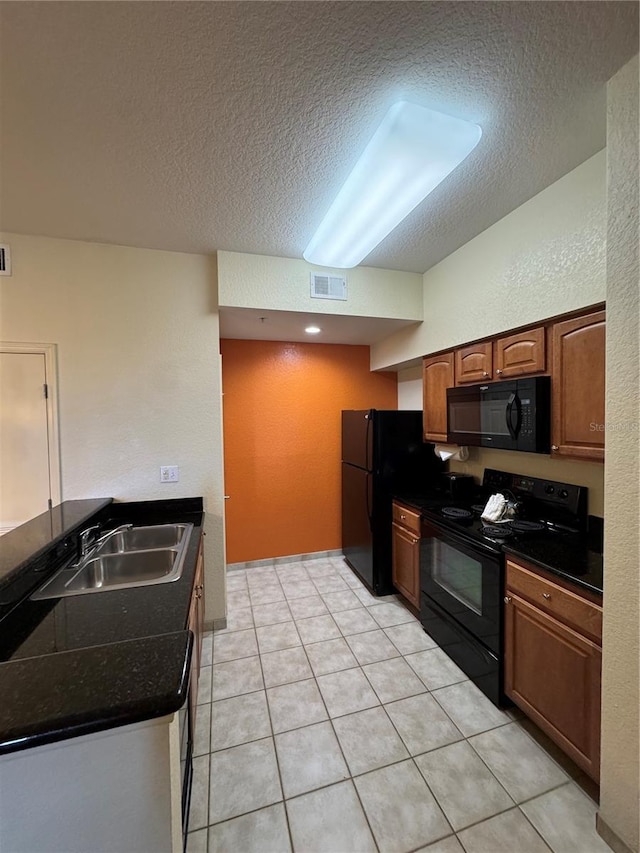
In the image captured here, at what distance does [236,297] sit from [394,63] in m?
1.50

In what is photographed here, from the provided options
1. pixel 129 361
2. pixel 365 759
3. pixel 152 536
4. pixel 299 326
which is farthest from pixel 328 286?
pixel 365 759

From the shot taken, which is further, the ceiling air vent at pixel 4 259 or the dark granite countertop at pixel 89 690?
the ceiling air vent at pixel 4 259

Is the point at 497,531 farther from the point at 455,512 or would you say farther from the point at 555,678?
the point at 555,678

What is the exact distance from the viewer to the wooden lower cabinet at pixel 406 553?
2.50m

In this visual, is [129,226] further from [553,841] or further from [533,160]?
[553,841]

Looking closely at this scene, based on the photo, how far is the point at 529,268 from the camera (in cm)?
184

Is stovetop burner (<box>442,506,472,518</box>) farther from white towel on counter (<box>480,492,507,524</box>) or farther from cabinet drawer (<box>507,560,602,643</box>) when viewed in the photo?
cabinet drawer (<box>507,560,602,643</box>)

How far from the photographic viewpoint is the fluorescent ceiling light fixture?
4.16 feet

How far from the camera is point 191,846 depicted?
1217 millimetres

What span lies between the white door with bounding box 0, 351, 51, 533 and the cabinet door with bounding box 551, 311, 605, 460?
2968 millimetres

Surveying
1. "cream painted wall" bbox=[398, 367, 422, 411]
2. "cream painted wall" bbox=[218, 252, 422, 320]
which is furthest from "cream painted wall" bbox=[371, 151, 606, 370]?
"cream painted wall" bbox=[398, 367, 422, 411]

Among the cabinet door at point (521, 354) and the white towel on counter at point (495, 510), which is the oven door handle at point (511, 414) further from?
the white towel on counter at point (495, 510)

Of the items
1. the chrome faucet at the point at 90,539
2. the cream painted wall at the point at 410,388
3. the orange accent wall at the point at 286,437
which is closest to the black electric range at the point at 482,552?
the cream painted wall at the point at 410,388

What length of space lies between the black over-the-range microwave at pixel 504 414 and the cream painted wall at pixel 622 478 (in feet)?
1.89
